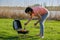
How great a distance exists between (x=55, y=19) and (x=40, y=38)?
25.7 feet

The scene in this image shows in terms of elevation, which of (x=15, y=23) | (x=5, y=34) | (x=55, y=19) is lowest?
(x=55, y=19)

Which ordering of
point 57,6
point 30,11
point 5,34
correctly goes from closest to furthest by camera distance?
point 30,11 → point 5,34 → point 57,6

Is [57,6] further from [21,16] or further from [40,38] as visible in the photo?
[40,38]

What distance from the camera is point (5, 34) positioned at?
10.3 m

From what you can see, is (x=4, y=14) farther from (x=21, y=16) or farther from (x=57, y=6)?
(x=57, y=6)

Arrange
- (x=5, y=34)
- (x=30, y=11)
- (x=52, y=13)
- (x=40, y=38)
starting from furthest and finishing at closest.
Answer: (x=52, y=13)
(x=5, y=34)
(x=40, y=38)
(x=30, y=11)

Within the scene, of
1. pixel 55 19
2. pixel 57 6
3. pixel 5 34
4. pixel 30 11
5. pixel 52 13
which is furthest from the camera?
pixel 57 6

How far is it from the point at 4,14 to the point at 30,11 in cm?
943

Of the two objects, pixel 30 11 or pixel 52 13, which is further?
pixel 52 13

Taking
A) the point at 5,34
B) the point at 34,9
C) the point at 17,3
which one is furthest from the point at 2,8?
the point at 34,9

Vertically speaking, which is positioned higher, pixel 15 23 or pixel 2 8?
pixel 15 23

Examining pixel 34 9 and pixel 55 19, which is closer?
pixel 34 9

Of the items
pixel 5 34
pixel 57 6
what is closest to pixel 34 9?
pixel 5 34

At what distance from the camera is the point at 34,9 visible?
909cm
